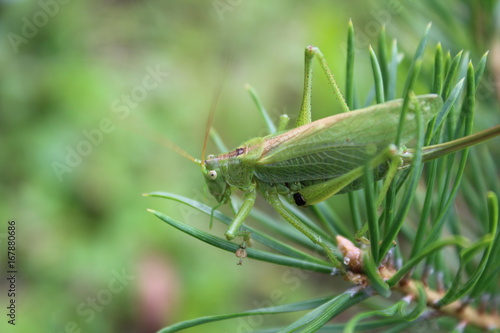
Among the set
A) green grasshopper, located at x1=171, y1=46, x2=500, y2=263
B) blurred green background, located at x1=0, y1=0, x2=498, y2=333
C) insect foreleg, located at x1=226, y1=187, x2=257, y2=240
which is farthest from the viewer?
blurred green background, located at x1=0, y1=0, x2=498, y2=333

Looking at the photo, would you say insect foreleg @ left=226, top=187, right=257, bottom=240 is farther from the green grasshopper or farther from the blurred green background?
the blurred green background

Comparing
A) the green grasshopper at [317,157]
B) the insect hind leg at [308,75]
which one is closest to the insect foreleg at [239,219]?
the green grasshopper at [317,157]

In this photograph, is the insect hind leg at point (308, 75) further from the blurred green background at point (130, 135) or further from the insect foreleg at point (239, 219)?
the blurred green background at point (130, 135)

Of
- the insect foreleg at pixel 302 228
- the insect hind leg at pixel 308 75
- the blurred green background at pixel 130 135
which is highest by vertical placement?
the blurred green background at pixel 130 135

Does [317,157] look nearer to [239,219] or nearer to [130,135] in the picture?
[239,219]

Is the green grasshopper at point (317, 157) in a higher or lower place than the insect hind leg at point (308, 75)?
lower

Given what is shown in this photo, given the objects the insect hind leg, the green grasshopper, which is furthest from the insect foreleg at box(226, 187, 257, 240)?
the insect hind leg

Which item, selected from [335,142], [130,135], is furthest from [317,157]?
[130,135]

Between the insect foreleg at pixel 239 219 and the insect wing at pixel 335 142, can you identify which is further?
the insect foreleg at pixel 239 219

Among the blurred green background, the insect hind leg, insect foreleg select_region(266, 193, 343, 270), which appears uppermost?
the blurred green background
